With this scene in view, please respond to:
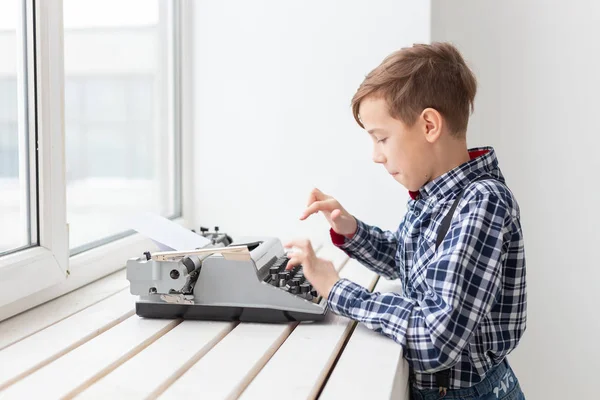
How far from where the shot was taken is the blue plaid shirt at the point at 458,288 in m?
0.99

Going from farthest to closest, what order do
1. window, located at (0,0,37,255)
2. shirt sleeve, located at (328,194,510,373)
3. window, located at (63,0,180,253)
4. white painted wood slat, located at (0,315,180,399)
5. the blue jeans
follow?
window, located at (63,0,180,253)
window, located at (0,0,37,255)
the blue jeans
shirt sleeve, located at (328,194,510,373)
white painted wood slat, located at (0,315,180,399)

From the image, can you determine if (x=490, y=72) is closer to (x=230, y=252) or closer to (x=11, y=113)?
(x=230, y=252)

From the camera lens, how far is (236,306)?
3.67 feet

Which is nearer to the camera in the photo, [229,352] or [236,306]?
[229,352]

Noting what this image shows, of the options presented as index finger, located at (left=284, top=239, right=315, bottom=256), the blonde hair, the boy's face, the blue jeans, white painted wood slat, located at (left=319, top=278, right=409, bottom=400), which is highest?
the blonde hair

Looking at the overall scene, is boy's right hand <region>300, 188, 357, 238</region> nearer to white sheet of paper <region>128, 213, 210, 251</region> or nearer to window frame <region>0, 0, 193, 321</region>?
white sheet of paper <region>128, 213, 210, 251</region>

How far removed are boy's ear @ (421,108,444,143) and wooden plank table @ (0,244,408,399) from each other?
343 mm

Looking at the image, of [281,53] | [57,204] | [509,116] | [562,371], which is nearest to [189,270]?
[57,204]

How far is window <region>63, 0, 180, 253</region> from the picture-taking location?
5.00 feet

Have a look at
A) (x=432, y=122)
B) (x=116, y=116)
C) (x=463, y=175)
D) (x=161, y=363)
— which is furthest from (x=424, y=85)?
(x=116, y=116)

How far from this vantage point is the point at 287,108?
186cm

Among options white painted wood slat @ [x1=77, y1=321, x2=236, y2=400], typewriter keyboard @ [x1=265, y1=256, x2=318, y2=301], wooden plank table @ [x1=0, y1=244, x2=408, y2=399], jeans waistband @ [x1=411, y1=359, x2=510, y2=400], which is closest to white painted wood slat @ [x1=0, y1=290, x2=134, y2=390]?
wooden plank table @ [x1=0, y1=244, x2=408, y2=399]

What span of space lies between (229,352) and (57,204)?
20.1 inches

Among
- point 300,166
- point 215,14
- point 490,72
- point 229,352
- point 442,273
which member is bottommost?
point 229,352
